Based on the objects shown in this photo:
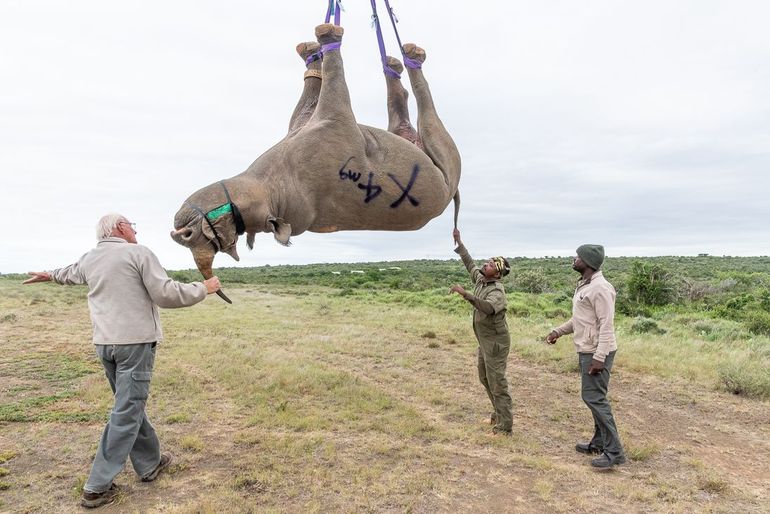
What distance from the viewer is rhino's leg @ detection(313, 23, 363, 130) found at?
3.83m

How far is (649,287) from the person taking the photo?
20984mm

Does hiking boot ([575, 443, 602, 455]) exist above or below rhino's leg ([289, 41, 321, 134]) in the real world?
below

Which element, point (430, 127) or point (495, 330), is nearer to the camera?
point (430, 127)

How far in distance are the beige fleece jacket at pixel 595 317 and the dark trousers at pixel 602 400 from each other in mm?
162

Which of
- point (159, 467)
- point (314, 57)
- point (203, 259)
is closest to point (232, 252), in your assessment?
point (203, 259)

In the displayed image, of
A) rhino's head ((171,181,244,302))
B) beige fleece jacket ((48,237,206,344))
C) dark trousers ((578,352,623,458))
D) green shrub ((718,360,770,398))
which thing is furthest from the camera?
green shrub ((718,360,770,398))

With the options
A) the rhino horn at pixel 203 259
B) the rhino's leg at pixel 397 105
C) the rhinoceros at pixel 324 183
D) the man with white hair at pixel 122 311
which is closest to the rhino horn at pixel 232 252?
the rhinoceros at pixel 324 183

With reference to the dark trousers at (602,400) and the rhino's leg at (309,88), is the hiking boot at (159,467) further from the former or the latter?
the dark trousers at (602,400)

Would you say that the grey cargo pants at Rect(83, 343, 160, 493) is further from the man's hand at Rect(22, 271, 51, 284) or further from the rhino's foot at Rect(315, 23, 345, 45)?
the rhino's foot at Rect(315, 23, 345, 45)

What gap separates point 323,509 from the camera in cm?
457

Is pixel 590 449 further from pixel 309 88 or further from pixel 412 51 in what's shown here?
pixel 309 88

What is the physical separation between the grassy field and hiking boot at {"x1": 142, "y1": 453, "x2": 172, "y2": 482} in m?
0.09

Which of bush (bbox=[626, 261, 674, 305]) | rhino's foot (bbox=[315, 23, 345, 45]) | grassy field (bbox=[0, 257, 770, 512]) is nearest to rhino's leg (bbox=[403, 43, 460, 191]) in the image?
rhino's foot (bbox=[315, 23, 345, 45])

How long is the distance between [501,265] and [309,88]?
10.5ft
